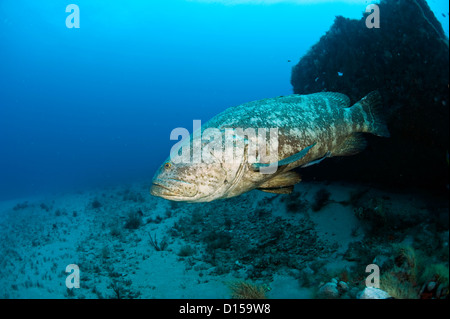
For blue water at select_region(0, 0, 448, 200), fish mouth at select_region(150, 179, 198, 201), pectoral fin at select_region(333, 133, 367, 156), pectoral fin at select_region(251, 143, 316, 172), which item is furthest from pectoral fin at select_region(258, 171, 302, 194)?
blue water at select_region(0, 0, 448, 200)

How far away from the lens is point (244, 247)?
→ 6.06m

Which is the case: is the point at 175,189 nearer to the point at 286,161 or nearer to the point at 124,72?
the point at 286,161

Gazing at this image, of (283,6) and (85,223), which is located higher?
(283,6)

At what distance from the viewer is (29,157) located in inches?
4498

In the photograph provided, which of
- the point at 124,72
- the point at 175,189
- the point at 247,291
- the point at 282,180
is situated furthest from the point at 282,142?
the point at 124,72

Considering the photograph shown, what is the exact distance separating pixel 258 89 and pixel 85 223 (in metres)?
124

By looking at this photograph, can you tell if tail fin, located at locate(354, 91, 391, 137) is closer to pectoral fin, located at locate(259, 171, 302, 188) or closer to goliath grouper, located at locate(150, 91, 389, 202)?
goliath grouper, located at locate(150, 91, 389, 202)

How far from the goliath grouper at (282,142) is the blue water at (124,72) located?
61718 mm

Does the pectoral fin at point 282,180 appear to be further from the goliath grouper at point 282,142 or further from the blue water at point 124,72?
the blue water at point 124,72

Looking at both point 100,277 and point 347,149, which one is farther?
point 100,277

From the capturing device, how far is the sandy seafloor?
4.48 metres

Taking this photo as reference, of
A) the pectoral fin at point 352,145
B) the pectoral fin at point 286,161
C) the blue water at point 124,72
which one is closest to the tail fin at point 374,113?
the pectoral fin at point 352,145

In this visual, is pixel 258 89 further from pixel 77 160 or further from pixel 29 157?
A: pixel 29 157
